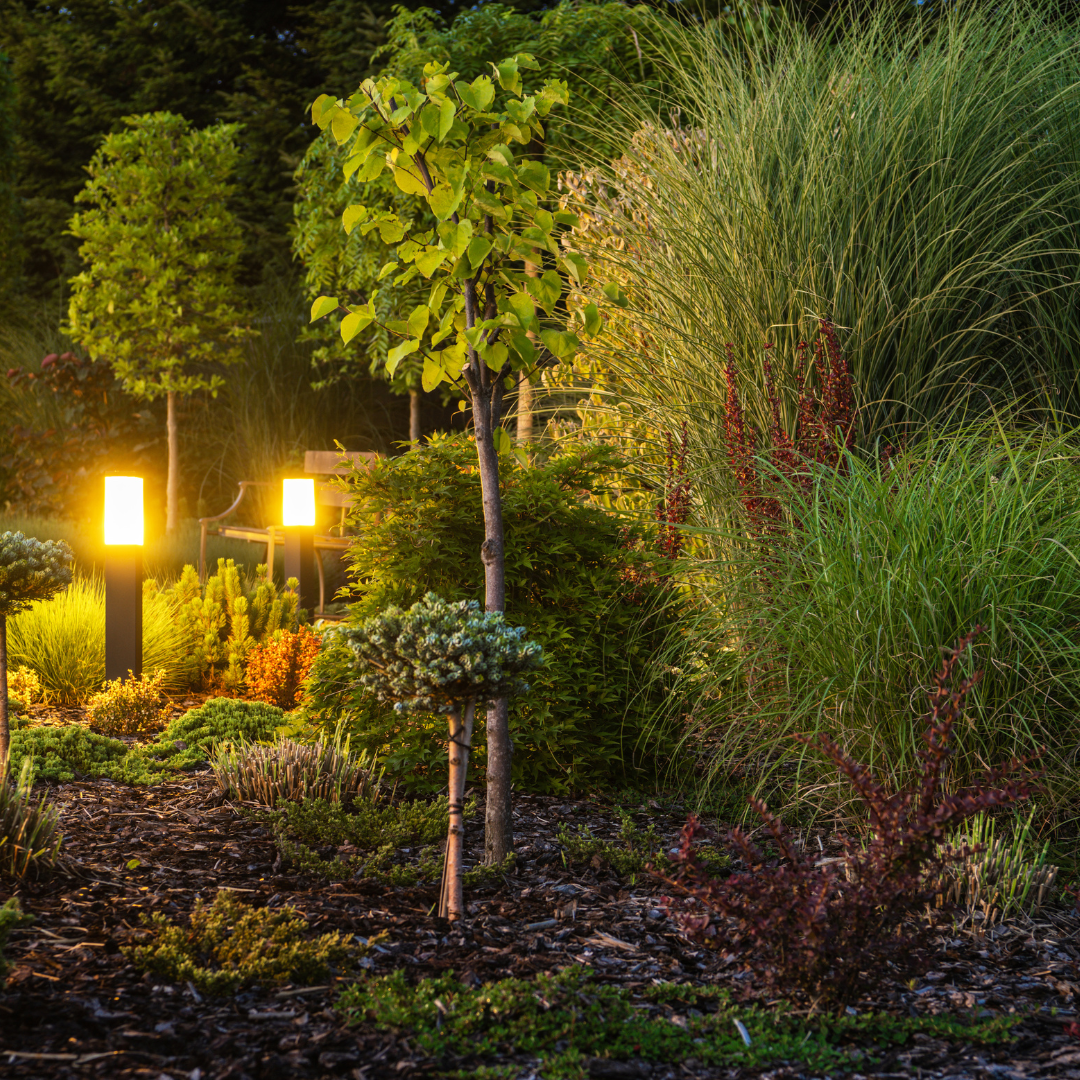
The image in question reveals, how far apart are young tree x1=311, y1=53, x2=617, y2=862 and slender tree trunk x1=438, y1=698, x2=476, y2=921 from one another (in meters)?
0.24

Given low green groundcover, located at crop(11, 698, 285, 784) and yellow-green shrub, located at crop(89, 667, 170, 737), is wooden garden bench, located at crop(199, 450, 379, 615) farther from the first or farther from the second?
low green groundcover, located at crop(11, 698, 285, 784)

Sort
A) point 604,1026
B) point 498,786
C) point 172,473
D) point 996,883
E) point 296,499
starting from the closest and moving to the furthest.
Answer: point 604,1026 < point 996,883 < point 498,786 < point 296,499 < point 172,473

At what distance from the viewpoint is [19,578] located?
11.2 feet

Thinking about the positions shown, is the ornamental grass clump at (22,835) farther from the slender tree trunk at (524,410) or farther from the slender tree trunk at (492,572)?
the slender tree trunk at (524,410)

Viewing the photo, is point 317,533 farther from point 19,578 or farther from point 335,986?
point 335,986

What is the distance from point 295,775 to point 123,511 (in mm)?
2076

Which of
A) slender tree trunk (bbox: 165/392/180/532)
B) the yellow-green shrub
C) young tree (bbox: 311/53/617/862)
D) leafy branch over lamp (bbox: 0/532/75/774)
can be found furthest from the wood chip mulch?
slender tree trunk (bbox: 165/392/180/532)

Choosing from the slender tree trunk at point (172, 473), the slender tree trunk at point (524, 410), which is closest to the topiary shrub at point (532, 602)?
the slender tree trunk at point (524, 410)

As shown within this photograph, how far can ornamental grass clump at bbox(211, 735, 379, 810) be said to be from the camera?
3.21m

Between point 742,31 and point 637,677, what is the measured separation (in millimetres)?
3539

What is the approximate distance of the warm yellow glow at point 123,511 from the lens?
15.3 feet

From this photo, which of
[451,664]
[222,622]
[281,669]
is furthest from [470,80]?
[451,664]

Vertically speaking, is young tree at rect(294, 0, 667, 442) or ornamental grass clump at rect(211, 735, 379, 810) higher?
young tree at rect(294, 0, 667, 442)

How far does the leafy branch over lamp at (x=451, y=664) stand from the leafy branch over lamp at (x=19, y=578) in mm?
1610
